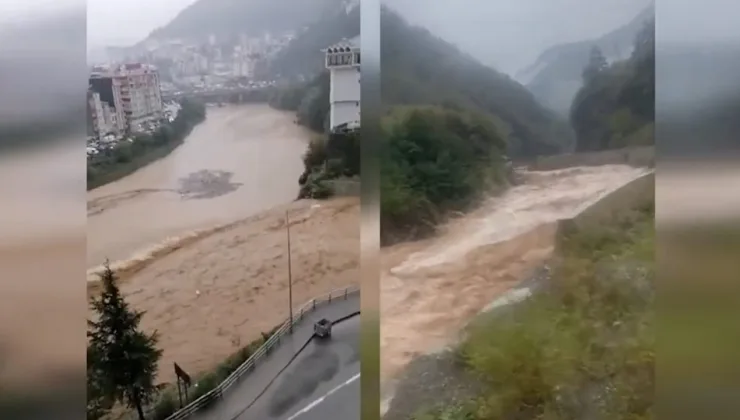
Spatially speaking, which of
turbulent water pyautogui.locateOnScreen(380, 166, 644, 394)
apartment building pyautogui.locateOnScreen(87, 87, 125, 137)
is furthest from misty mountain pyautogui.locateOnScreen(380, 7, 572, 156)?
apartment building pyautogui.locateOnScreen(87, 87, 125, 137)

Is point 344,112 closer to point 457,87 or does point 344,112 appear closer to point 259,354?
point 457,87

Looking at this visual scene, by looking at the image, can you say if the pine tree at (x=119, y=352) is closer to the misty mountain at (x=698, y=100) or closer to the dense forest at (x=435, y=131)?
the dense forest at (x=435, y=131)

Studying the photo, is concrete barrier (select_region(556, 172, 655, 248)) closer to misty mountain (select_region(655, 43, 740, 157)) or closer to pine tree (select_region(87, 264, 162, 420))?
misty mountain (select_region(655, 43, 740, 157))

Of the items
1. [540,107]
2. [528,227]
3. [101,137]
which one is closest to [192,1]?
[101,137]

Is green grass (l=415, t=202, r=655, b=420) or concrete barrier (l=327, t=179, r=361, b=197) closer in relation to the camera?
green grass (l=415, t=202, r=655, b=420)

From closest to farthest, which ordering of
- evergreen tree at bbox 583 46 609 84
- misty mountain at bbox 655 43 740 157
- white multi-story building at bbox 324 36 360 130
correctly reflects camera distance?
misty mountain at bbox 655 43 740 157 < evergreen tree at bbox 583 46 609 84 < white multi-story building at bbox 324 36 360 130

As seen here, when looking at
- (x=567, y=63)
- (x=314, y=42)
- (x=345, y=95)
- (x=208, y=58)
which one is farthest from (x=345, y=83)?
(x=567, y=63)

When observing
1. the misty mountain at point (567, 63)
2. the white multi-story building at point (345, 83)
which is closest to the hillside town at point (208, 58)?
the white multi-story building at point (345, 83)
